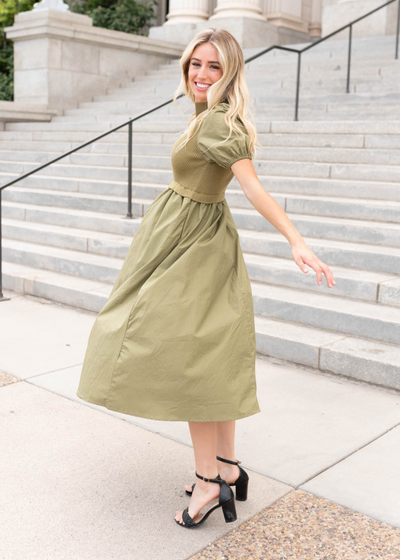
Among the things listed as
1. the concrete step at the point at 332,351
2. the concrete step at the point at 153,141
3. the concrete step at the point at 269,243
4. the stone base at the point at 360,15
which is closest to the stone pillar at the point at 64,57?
the concrete step at the point at 153,141

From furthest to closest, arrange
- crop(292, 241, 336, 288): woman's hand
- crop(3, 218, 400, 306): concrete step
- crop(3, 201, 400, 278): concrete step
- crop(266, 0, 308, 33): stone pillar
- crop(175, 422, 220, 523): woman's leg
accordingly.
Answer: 1. crop(266, 0, 308, 33): stone pillar
2. crop(3, 201, 400, 278): concrete step
3. crop(3, 218, 400, 306): concrete step
4. crop(175, 422, 220, 523): woman's leg
5. crop(292, 241, 336, 288): woman's hand

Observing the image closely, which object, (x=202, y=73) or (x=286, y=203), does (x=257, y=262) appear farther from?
(x=202, y=73)

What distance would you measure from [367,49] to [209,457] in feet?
35.0

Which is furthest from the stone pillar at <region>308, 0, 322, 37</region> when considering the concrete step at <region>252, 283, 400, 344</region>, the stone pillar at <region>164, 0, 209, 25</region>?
the concrete step at <region>252, 283, 400, 344</region>

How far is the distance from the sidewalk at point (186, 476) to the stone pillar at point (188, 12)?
13.4m

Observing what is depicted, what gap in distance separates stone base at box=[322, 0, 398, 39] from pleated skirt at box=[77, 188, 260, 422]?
1185 centimetres

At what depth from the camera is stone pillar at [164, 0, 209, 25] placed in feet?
53.3

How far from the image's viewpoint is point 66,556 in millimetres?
2568

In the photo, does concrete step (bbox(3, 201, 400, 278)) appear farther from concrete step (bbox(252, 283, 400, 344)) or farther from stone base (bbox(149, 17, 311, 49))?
stone base (bbox(149, 17, 311, 49))

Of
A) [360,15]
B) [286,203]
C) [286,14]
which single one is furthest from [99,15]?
[286,203]

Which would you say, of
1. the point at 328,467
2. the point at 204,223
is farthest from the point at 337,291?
the point at 204,223

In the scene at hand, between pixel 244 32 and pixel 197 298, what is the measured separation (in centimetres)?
1352

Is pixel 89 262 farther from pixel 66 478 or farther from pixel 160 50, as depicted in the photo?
pixel 160 50

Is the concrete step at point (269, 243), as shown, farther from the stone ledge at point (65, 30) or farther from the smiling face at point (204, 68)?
the stone ledge at point (65, 30)
